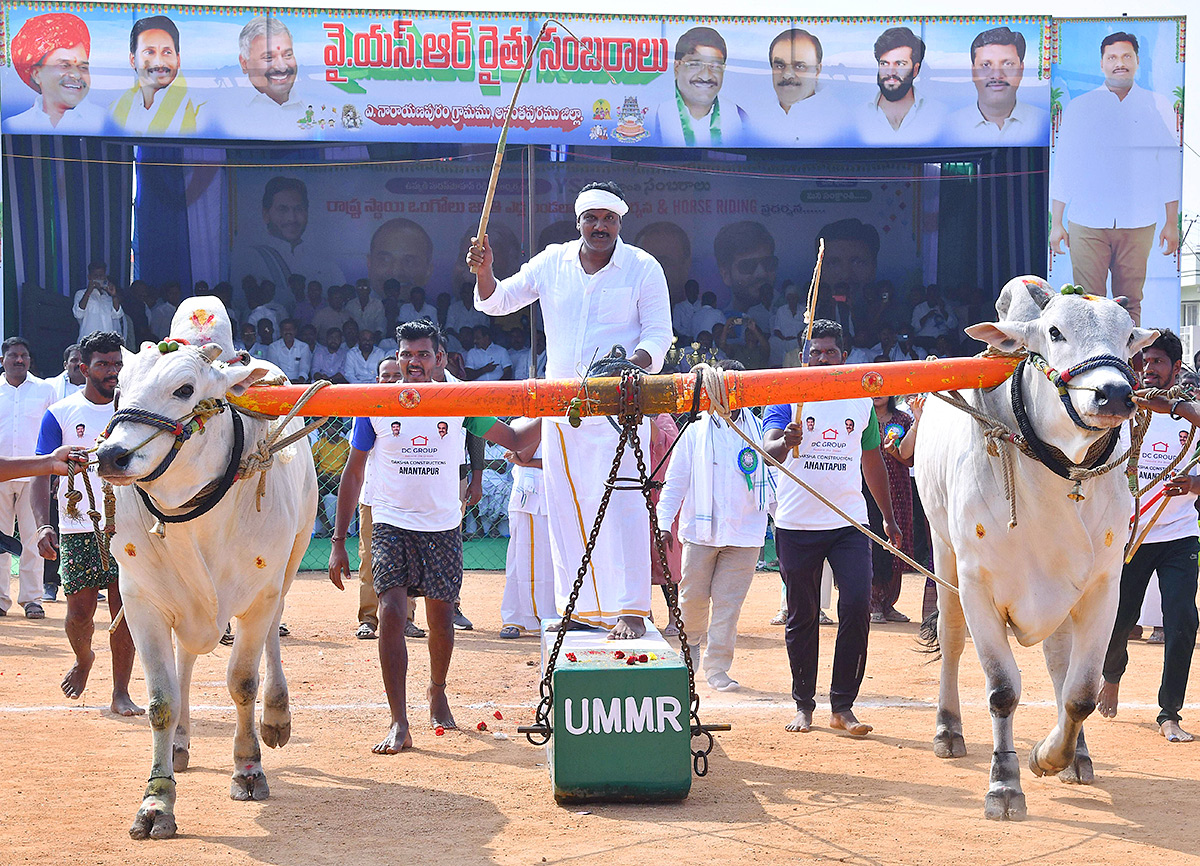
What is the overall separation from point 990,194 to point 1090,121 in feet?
8.04

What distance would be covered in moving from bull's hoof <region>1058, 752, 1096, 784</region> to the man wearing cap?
2067 mm

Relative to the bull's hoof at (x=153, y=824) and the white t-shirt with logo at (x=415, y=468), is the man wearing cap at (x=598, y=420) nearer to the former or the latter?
the white t-shirt with logo at (x=415, y=468)

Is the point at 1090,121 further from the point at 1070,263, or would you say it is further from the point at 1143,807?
the point at 1143,807

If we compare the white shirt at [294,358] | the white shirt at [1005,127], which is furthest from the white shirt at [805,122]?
the white shirt at [294,358]

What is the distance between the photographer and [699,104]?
52.5ft

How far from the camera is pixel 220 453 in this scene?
5.08 metres

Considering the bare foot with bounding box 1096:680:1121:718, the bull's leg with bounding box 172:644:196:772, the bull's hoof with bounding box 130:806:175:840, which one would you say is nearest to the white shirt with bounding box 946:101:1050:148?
the bare foot with bounding box 1096:680:1121:718

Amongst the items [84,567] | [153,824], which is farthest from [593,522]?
[84,567]

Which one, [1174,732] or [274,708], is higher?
[274,708]

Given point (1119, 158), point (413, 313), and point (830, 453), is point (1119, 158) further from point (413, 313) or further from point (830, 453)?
point (830, 453)

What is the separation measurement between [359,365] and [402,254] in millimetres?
2968

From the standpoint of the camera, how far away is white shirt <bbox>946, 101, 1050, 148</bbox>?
639 inches

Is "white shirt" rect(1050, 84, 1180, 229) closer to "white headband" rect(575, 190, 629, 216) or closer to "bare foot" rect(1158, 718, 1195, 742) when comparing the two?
"bare foot" rect(1158, 718, 1195, 742)

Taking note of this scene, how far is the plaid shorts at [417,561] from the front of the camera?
685 cm
